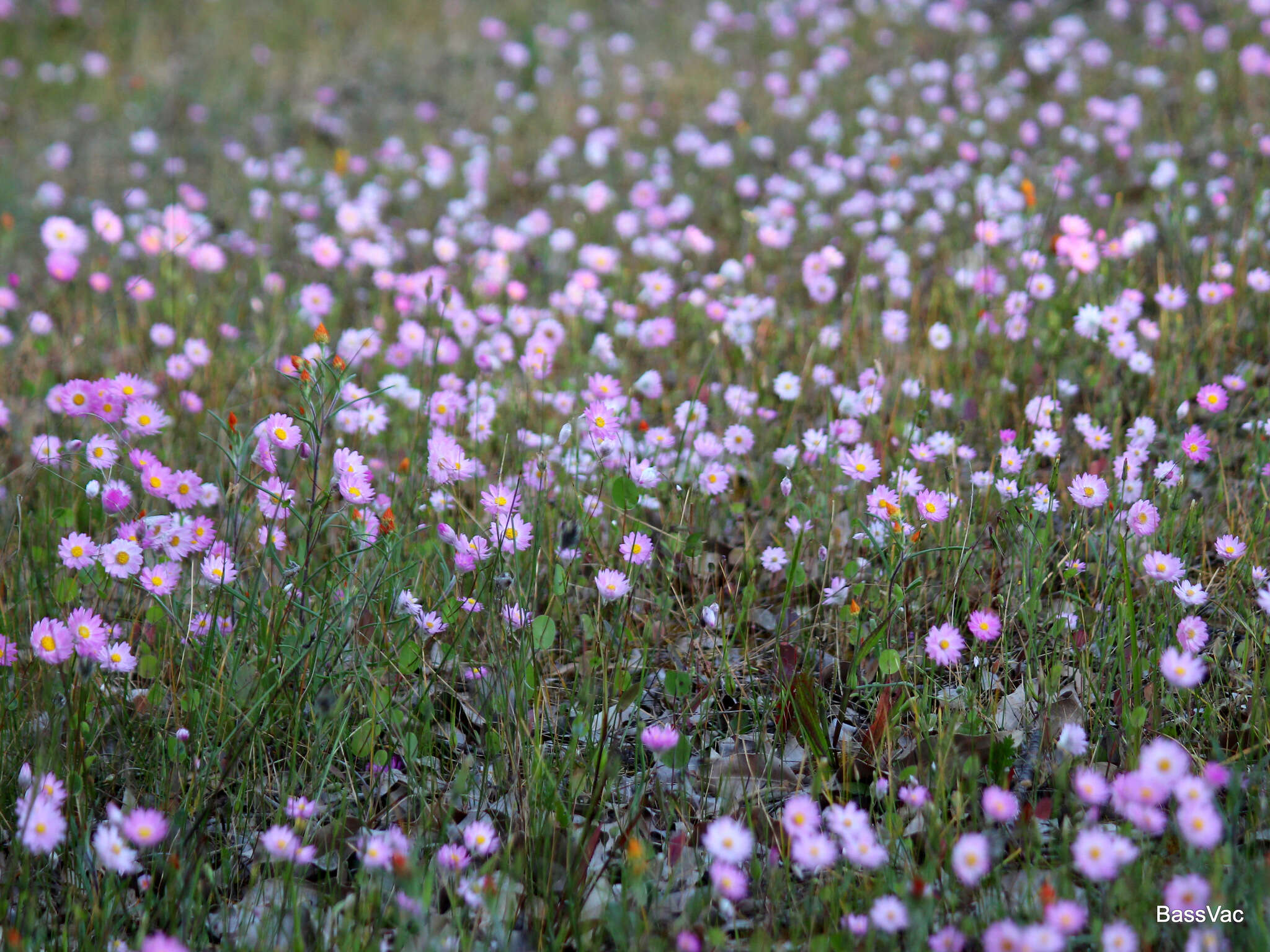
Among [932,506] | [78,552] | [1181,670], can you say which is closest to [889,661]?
[932,506]

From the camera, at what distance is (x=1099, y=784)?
161cm

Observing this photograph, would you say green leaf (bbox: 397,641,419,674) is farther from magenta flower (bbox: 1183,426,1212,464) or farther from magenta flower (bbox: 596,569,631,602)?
magenta flower (bbox: 1183,426,1212,464)

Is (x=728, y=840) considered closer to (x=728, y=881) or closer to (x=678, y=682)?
(x=728, y=881)

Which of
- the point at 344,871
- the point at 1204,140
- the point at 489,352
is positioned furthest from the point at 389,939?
the point at 1204,140

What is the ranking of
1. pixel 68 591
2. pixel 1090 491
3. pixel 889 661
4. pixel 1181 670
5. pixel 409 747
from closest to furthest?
pixel 1181 670, pixel 409 747, pixel 889 661, pixel 68 591, pixel 1090 491

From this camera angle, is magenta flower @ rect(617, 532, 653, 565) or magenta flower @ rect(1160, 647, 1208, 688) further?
magenta flower @ rect(617, 532, 653, 565)

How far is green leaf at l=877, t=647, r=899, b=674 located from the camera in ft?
6.88

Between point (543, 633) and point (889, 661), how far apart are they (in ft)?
2.47

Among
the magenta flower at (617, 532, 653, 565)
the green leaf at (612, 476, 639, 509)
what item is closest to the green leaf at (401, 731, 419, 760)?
the magenta flower at (617, 532, 653, 565)

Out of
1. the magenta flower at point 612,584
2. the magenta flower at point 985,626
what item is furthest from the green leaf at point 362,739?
the magenta flower at point 985,626

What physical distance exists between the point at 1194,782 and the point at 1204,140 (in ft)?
14.5

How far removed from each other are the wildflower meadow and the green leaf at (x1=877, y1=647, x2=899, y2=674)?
0.16 ft

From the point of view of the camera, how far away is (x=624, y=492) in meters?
2.28

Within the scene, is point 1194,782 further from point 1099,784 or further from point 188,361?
point 188,361
